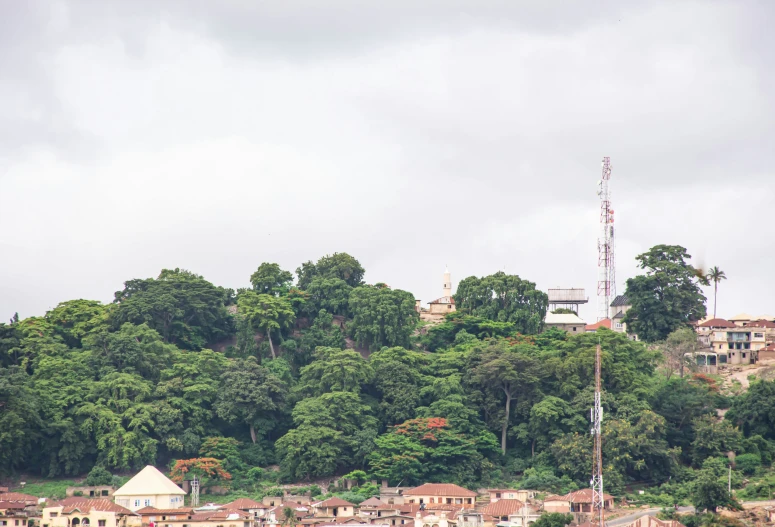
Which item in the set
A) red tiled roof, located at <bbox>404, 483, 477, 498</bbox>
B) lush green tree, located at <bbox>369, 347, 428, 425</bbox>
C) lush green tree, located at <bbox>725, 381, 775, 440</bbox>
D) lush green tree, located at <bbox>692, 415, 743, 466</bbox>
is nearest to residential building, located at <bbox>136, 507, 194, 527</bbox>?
red tiled roof, located at <bbox>404, 483, 477, 498</bbox>

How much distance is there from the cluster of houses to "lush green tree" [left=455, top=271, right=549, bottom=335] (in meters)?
18.5

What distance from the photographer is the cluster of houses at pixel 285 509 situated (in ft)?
211

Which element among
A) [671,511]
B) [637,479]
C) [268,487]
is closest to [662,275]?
[637,479]

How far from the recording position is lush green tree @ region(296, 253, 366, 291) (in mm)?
88875

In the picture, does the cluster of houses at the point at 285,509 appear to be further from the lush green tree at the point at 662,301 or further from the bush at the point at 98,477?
the lush green tree at the point at 662,301

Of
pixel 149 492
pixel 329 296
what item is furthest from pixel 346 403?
pixel 329 296

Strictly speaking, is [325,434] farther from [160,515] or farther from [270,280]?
[270,280]

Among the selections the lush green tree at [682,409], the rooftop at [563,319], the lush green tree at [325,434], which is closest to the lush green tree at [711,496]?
the lush green tree at [682,409]

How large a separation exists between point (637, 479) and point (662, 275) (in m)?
17.9

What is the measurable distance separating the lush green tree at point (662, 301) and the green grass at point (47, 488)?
35.0 m

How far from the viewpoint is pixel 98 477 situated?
69.6m

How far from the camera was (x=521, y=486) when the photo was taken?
6931 centimetres

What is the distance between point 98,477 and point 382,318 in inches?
771

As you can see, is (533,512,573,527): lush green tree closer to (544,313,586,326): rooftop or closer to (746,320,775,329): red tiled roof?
(746,320,775,329): red tiled roof
